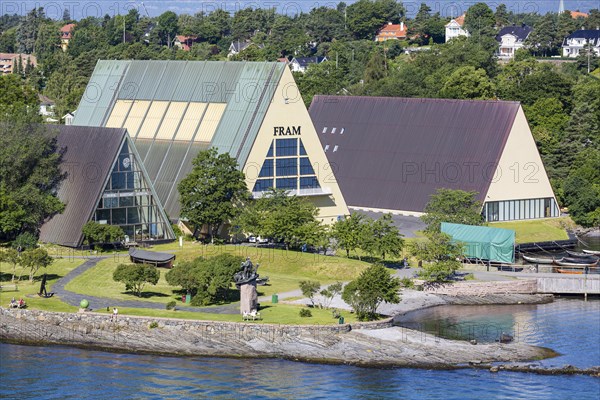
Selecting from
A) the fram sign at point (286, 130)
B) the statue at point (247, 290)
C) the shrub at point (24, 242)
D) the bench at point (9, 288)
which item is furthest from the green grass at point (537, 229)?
the bench at point (9, 288)

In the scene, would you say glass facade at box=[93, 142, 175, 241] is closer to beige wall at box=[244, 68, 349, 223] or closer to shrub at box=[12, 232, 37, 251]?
shrub at box=[12, 232, 37, 251]

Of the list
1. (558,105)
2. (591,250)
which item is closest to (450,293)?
(591,250)

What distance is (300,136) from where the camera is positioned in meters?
99.6

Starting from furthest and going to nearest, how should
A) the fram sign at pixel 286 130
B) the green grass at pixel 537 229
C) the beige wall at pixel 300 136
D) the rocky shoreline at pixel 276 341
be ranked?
the green grass at pixel 537 229, the fram sign at pixel 286 130, the beige wall at pixel 300 136, the rocky shoreline at pixel 276 341

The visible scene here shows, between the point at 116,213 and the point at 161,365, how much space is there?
24.9 metres

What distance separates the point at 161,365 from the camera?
68.8 meters

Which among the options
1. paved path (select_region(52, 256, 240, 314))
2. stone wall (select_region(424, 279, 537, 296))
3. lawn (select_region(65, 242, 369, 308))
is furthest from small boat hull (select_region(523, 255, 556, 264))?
paved path (select_region(52, 256, 240, 314))

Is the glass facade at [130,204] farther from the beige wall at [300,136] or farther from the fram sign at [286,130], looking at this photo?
the fram sign at [286,130]

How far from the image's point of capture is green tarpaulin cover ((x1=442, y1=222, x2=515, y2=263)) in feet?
301

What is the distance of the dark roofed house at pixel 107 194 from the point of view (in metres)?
90.9

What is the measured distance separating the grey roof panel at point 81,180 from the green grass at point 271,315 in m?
17.1

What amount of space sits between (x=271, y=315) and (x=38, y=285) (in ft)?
51.1

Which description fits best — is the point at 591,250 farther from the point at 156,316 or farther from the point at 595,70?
the point at 595,70

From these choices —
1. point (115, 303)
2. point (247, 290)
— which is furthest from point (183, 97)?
point (247, 290)
